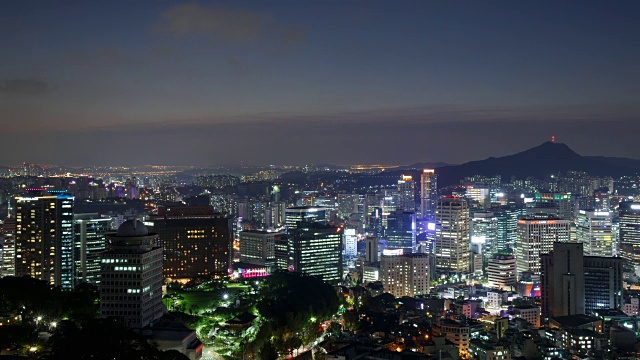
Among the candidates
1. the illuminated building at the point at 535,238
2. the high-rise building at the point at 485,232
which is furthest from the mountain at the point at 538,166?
the illuminated building at the point at 535,238

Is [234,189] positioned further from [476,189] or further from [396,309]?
[396,309]

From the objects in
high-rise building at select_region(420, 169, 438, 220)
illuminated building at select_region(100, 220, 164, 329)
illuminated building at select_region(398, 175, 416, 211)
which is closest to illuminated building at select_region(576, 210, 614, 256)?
high-rise building at select_region(420, 169, 438, 220)

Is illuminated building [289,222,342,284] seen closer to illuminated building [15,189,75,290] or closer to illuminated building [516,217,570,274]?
illuminated building [15,189,75,290]

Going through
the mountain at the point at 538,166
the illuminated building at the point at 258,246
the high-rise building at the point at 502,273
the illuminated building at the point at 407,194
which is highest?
the mountain at the point at 538,166

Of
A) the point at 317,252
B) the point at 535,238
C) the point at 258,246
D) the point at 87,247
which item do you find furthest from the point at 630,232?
the point at 87,247

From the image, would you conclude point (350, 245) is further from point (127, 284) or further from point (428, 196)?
point (127, 284)

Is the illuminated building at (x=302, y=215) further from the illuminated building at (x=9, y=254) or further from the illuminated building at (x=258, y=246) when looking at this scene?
the illuminated building at (x=9, y=254)
